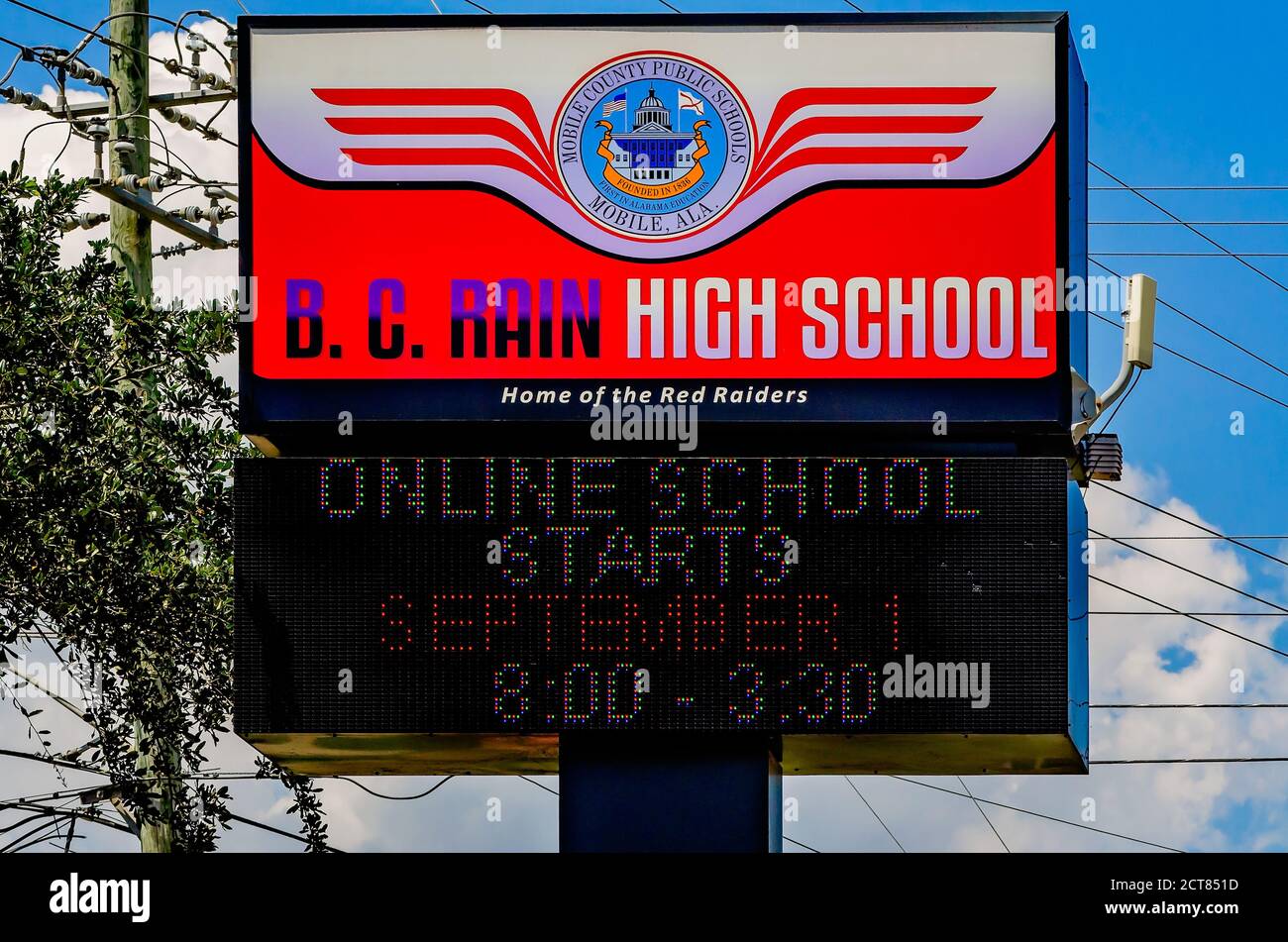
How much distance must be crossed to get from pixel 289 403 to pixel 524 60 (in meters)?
2.30

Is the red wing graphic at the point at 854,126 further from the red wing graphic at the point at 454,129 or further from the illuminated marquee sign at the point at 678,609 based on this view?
the illuminated marquee sign at the point at 678,609

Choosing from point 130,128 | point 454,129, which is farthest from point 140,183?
point 454,129

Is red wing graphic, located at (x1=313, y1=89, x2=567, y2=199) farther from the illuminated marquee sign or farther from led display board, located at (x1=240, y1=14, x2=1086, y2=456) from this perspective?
the illuminated marquee sign

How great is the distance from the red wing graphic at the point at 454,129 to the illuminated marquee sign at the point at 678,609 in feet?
6.40

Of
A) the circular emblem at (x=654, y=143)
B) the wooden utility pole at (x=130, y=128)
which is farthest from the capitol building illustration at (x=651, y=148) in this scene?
the wooden utility pole at (x=130, y=128)

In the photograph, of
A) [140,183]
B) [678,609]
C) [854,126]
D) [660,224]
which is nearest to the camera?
[678,609]

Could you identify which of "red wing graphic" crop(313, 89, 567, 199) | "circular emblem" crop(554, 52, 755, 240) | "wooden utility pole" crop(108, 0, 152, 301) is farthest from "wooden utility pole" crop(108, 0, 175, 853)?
"circular emblem" crop(554, 52, 755, 240)

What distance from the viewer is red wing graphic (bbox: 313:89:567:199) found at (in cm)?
1223

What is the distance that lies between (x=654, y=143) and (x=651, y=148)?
0.03 meters

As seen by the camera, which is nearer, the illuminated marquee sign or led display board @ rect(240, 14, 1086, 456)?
the illuminated marquee sign

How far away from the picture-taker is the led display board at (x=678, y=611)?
11094 millimetres

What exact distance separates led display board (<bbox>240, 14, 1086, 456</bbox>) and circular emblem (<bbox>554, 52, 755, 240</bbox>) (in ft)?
0.05

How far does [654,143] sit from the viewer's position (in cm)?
1230

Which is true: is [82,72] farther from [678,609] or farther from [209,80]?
[678,609]
